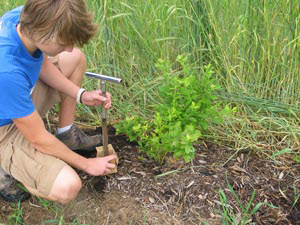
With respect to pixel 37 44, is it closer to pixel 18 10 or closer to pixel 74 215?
pixel 18 10

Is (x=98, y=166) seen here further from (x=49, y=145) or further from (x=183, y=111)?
(x=183, y=111)

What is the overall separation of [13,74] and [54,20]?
10.9 inches

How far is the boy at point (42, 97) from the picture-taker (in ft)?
4.49

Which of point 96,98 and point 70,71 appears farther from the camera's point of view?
point 70,71

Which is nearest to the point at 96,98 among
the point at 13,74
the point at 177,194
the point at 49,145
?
the point at 49,145

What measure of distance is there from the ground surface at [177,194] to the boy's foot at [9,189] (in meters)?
0.04

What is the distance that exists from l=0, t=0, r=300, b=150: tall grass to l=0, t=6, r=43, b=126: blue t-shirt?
29.4 inches

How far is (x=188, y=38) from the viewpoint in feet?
7.66

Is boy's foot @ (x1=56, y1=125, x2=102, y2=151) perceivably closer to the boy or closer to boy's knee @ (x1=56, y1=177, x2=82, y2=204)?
the boy

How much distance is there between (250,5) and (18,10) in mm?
1404

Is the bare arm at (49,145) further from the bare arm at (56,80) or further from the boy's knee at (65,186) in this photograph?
the bare arm at (56,80)

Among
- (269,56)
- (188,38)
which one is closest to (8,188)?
(188,38)

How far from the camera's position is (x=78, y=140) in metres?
2.04

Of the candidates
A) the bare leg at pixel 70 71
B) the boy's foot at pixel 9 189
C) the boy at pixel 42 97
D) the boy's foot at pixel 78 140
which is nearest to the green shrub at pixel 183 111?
the boy at pixel 42 97
